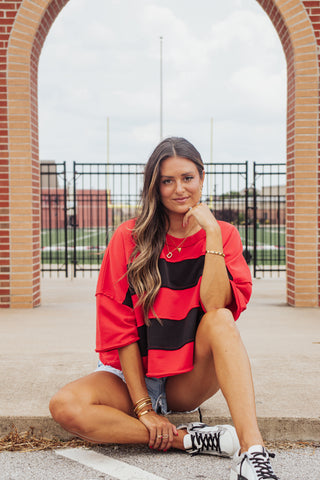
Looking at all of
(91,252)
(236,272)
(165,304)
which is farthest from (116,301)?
(91,252)

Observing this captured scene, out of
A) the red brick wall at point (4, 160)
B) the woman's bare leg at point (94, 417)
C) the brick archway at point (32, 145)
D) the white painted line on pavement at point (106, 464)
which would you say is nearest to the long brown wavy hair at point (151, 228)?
the woman's bare leg at point (94, 417)

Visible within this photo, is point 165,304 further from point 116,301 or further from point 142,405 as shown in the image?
point 142,405

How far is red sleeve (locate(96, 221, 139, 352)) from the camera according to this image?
272cm

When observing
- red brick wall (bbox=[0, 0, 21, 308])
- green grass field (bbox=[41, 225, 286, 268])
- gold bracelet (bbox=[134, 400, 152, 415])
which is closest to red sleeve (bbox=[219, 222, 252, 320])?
gold bracelet (bbox=[134, 400, 152, 415])

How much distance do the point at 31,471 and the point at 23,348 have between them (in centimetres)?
210

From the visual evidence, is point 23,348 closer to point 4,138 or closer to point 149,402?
point 149,402

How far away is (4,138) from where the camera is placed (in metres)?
6.73

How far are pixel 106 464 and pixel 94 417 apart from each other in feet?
0.89

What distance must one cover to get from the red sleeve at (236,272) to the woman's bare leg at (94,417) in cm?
70

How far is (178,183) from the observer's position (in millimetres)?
2805

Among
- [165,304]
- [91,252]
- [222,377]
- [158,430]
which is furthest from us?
[91,252]

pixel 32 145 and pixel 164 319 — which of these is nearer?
pixel 164 319

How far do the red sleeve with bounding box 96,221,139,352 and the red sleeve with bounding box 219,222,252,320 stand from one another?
48 cm

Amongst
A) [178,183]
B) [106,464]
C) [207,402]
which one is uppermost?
[178,183]
